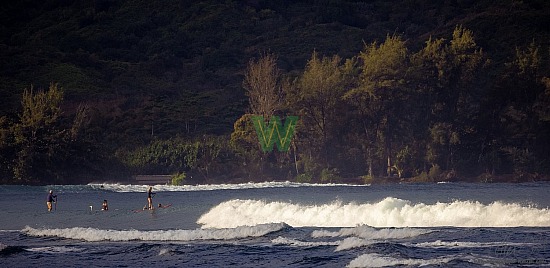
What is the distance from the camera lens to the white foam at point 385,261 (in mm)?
33625

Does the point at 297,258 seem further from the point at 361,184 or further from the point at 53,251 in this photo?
the point at 361,184

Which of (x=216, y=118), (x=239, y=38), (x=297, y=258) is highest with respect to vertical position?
(x=239, y=38)

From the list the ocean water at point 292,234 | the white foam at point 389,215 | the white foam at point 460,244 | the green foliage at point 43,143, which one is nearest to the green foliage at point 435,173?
the ocean water at point 292,234

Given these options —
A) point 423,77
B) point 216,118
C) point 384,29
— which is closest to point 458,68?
point 423,77

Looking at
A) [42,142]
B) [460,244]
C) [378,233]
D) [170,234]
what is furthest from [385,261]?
[42,142]

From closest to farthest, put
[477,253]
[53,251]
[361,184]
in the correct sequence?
[477,253] < [53,251] < [361,184]

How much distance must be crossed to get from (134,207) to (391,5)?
406 feet

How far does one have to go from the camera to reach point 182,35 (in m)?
180

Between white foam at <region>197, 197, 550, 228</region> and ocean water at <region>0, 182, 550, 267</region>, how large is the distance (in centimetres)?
6

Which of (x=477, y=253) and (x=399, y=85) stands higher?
(x=399, y=85)

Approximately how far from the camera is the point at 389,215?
5144cm

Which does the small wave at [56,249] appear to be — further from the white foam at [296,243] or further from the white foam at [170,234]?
the white foam at [296,243]

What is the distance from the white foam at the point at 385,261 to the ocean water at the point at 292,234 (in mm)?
33

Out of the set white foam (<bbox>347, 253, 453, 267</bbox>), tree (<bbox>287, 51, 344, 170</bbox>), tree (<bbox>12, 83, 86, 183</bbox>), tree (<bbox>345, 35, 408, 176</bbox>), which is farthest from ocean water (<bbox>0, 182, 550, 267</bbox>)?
tree (<bbox>287, 51, 344, 170</bbox>)
